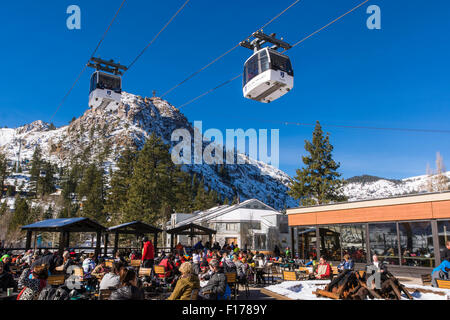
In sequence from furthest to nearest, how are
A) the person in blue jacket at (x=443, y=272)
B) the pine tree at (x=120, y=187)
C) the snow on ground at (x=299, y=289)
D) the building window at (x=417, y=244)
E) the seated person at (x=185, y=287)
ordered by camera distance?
1. the pine tree at (x=120, y=187)
2. the building window at (x=417, y=244)
3. the snow on ground at (x=299, y=289)
4. the person in blue jacket at (x=443, y=272)
5. the seated person at (x=185, y=287)

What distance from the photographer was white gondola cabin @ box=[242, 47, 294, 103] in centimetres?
1042

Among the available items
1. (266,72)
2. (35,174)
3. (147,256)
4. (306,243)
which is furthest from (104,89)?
(35,174)

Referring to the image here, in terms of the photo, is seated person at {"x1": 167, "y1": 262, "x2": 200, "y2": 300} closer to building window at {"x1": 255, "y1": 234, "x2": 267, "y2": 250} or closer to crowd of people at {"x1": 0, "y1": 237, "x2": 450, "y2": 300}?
crowd of people at {"x1": 0, "y1": 237, "x2": 450, "y2": 300}

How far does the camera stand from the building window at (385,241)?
16688 mm

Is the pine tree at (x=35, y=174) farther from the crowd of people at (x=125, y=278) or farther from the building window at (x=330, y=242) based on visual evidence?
the building window at (x=330, y=242)

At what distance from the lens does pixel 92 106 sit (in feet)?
50.4

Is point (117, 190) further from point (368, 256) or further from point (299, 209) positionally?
point (368, 256)

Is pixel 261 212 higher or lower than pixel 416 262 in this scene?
higher

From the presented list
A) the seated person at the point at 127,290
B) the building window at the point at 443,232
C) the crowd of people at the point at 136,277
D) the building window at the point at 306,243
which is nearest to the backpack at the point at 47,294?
the crowd of people at the point at 136,277

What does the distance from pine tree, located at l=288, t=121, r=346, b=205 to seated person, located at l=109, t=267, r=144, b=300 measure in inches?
1356

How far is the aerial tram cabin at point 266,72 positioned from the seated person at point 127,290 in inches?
296
